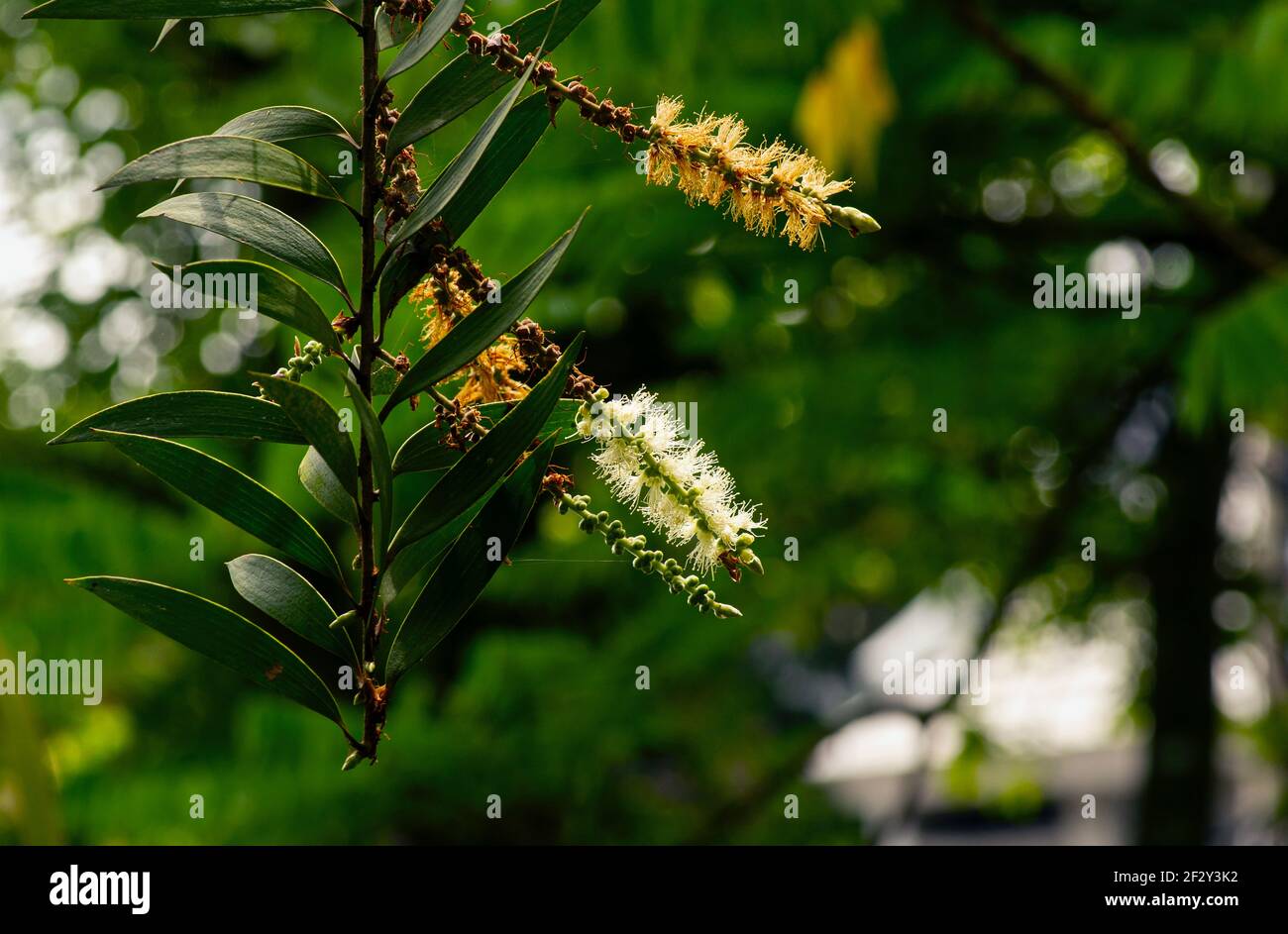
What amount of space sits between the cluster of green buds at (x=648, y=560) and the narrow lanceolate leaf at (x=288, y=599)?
0.06 m

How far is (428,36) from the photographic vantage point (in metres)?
0.23

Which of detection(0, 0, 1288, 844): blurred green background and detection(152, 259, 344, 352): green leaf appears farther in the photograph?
detection(0, 0, 1288, 844): blurred green background

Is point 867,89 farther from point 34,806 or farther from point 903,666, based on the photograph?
point 34,806

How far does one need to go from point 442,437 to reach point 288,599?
0.05 m

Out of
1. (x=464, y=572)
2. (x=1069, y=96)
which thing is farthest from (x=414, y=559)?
(x=1069, y=96)

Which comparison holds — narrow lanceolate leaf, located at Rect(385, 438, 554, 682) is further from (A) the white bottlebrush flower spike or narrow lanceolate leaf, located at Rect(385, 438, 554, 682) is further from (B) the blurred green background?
(B) the blurred green background

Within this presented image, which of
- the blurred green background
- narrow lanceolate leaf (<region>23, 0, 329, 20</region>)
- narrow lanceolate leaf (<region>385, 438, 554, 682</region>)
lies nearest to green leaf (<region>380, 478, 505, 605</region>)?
narrow lanceolate leaf (<region>385, 438, 554, 682</region>)

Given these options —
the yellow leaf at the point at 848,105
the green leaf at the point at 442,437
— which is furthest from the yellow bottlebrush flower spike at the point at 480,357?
the yellow leaf at the point at 848,105

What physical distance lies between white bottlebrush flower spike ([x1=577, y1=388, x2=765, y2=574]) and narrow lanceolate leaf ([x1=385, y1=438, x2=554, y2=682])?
→ 0.02m

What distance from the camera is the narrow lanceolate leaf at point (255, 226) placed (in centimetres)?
25

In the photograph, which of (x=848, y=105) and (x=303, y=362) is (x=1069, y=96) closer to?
(x=848, y=105)

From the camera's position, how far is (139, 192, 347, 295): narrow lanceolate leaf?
0.81ft
